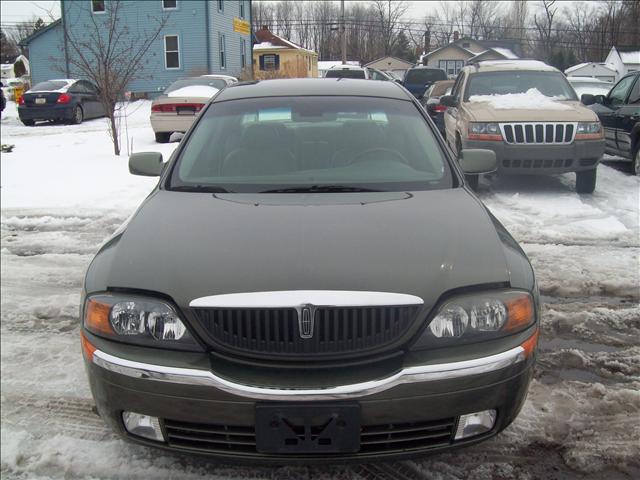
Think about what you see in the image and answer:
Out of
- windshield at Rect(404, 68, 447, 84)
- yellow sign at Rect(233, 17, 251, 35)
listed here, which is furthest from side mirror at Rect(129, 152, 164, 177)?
yellow sign at Rect(233, 17, 251, 35)

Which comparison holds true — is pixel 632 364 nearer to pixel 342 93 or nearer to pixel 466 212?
pixel 466 212

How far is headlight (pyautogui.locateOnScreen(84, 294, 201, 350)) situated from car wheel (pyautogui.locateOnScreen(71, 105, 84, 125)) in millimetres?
17993

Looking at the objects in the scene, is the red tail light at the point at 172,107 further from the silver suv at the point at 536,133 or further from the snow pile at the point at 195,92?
the silver suv at the point at 536,133

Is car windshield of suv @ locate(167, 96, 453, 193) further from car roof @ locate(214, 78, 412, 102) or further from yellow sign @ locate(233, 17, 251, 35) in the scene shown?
yellow sign @ locate(233, 17, 251, 35)

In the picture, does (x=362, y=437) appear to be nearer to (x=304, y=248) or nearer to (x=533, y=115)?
(x=304, y=248)

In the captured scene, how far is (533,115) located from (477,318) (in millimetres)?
6271

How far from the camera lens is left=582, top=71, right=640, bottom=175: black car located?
8.80 m

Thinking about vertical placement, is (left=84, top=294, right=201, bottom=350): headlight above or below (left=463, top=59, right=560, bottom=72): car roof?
below

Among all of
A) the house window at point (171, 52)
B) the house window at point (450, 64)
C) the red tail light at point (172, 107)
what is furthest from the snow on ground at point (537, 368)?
the house window at point (450, 64)

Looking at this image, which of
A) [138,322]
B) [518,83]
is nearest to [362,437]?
[138,322]

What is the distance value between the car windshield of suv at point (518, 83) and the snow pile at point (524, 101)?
0.61ft

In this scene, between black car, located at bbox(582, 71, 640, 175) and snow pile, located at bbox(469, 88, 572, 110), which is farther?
black car, located at bbox(582, 71, 640, 175)

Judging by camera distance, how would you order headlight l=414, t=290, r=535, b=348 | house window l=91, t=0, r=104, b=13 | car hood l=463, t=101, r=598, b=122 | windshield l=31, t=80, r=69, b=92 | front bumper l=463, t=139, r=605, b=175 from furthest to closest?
house window l=91, t=0, r=104, b=13 → windshield l=31, t=80, r=69, b=92 → car hood l=463, t=101, r=598, b=122 → front bumper l=463, t=139, r=605, b=175 → headlight l=414, t=290, r=535, b=348

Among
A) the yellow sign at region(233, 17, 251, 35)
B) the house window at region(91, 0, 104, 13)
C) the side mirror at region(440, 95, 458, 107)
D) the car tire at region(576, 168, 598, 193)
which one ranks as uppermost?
the house window at region(91, 0, 104, 13)
